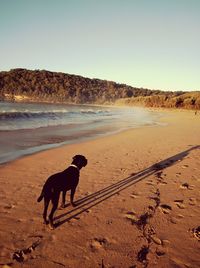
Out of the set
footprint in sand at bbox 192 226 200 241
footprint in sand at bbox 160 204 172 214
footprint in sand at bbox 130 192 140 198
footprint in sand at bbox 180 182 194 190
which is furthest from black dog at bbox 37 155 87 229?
footprint in sand at bbox 180 182 194 190

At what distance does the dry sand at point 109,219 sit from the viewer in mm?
3469

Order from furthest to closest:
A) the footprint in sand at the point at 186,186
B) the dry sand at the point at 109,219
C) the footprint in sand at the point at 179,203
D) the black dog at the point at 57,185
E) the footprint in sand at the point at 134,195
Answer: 1. the footprint in sand at the point at 186,186
2. the footprint in sand at the point at 134,195
3. the footprint in sand at the point at 179,203
4. the black dog at the point at 57,185
5. the dry sand at the point at 109,219

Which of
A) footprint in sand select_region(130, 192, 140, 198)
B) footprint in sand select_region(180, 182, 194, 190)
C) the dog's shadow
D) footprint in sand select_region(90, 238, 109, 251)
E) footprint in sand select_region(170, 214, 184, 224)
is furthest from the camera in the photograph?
footprint in sand select_region(180, 182, 194, 190)

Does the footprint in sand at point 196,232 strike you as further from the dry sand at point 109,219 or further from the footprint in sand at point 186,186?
the footprint in sand at point 186,186

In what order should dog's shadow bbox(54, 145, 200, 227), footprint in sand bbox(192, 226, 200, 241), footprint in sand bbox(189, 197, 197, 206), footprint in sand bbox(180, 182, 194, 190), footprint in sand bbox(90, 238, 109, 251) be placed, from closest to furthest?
footprint in sand bbox(90, 238, 109, 251) < footprint in sand bbox(192, 226, 200, 241) < dog's shadow bbox(54, 145, 200, 227) < footprint in sand bbox(189, 197, 197, 206) < footprint in sand bbox(180, 182, 194, 190)

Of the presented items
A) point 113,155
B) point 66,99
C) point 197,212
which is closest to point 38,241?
point 197,212

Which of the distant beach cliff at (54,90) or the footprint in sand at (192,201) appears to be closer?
the footprint in sand at (192,201)

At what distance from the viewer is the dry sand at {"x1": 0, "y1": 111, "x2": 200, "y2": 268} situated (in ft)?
11.4

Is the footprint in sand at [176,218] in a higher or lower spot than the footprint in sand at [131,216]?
higher

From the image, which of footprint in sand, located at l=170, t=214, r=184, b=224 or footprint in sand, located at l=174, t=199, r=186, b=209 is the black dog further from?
footprint in sand, located at l=174, t=199, r=186, b=209

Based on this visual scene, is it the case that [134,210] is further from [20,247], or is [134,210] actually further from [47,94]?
[47,94]

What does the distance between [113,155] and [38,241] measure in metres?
6.38

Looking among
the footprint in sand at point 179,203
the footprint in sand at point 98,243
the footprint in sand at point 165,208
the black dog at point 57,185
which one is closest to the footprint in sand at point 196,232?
the footprint in sand at point 165,208

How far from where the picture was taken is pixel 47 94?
156125 millimetres
